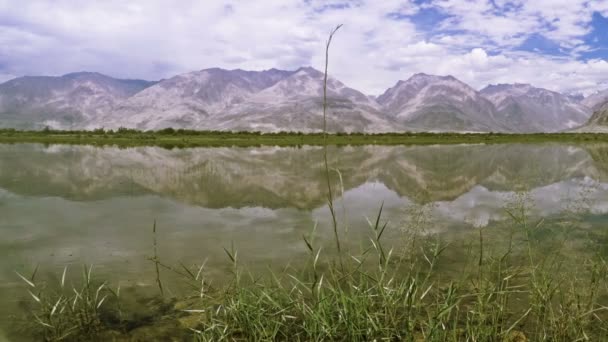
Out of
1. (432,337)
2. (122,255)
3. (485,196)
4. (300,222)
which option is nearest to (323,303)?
(432,337)

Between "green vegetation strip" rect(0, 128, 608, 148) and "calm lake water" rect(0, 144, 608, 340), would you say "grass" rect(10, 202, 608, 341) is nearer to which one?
"calm lake water" rect(0, 144, 608, 340)

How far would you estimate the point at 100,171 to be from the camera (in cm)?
3603

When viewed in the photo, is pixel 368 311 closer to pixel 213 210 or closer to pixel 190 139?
pixel 213 210

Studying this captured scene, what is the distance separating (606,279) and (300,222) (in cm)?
1114

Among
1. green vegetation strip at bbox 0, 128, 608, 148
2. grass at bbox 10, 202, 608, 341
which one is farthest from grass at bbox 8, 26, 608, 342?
green vegetation strip at bbox 0, 128, 608, 148

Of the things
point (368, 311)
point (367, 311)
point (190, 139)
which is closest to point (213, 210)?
point (368, 311)

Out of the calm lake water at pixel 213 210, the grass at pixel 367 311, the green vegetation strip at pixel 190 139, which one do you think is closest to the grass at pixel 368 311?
the grass at pixel 367 311

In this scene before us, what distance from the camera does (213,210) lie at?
20531 millimetres

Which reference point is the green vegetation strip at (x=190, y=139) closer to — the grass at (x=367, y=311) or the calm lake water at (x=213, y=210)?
the calm lake water at (x=213, y=210)

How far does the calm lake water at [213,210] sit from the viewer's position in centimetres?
1195

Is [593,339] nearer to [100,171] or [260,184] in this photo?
[260,184]

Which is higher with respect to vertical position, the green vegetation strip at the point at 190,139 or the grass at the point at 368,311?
the green vegetation strip at the point at 190,139

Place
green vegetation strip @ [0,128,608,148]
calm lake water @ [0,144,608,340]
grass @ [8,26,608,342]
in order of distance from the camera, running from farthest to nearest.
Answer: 1. green vegetation strip @ [0,128,608,148]
2. calm lake water @ [0,144,608,340]
3. grass @ [8,26,608,342]

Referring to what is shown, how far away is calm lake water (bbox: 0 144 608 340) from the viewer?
11953mm
